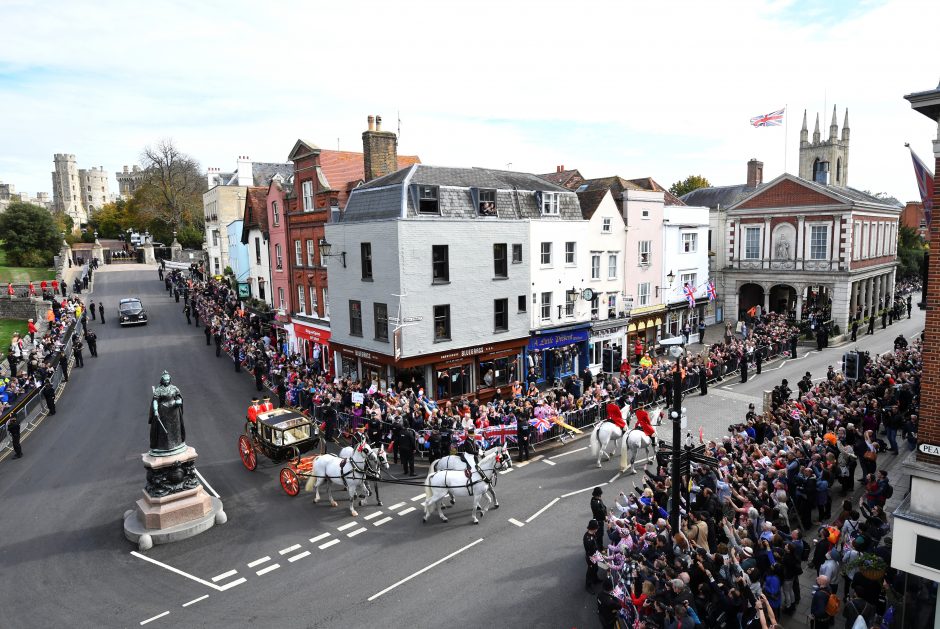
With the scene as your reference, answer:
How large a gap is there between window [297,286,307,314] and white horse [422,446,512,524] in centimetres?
2190

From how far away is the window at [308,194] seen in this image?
3265 centimetres

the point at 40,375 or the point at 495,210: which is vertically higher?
the point at 495,210

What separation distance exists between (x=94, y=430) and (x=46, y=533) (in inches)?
369

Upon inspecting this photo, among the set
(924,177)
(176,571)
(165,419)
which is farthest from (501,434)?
(924,177)

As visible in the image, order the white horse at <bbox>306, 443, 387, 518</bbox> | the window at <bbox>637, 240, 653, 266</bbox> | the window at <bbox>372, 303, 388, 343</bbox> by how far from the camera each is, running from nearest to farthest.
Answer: the white horse at <bbox>306, 443, 387, 518</bbox> → the window at <bbox>372, 303, 388, 343</bbox> → the window at <bbox>637, 240, 653, 266</bbox>

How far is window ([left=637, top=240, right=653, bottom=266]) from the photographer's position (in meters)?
36.9

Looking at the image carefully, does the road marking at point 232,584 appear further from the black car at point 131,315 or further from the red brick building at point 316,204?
the black car at point 131,315

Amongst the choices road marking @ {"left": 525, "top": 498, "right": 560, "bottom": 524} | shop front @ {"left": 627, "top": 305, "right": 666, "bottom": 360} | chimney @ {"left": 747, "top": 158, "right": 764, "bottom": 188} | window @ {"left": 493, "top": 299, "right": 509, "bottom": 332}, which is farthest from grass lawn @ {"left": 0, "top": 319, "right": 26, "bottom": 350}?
chimney @ {"left": 747, "top": 158, "right": 764, "bottom": 188}

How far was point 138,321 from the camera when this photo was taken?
146 feet

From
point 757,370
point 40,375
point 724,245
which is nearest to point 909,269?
point 724,245

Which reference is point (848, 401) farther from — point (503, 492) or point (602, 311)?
point (602, 311)

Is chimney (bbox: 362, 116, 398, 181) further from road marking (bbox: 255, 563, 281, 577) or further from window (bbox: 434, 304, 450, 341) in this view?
road marking (bbox: 255, 563, 281, 577)

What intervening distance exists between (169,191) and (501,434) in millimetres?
77899

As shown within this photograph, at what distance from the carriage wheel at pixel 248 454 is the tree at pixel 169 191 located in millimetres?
72242
